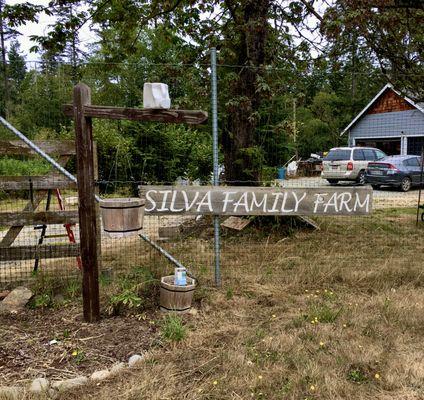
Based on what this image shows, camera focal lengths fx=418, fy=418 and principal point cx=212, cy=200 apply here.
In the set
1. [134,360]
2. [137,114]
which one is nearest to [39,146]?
[137,114]

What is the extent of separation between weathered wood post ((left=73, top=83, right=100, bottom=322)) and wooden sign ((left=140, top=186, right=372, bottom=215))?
0.73m

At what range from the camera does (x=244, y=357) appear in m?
3.19

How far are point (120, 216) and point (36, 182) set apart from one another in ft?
5.81

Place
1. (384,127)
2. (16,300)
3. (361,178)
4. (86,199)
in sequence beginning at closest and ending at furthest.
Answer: (86,199) → (16,300) → (361,178) → (384,127)

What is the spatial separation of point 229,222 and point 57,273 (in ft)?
10.9

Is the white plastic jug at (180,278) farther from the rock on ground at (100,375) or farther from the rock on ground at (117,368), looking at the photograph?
the rock on ground at (100,375)

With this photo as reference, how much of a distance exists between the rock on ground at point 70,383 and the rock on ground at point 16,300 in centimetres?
150

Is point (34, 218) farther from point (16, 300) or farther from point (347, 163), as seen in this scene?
point (347, 163)

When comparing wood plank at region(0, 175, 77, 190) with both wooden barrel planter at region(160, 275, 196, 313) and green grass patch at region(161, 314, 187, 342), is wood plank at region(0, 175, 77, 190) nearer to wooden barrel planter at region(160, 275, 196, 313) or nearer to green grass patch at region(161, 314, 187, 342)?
wooden barrel planter at region(160, 275, 196, 313)

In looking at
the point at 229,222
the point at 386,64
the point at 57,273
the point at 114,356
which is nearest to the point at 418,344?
the point at 114,356

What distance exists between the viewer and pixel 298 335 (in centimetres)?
357

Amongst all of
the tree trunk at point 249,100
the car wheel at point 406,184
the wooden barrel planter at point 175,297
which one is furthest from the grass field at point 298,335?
the car wheel at point 406,184

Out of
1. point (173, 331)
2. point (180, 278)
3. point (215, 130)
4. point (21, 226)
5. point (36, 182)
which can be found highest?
point (215, 130)

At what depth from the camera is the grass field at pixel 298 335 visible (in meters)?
2.84
